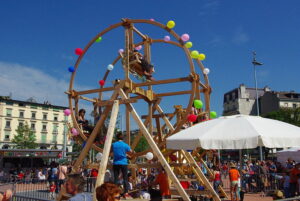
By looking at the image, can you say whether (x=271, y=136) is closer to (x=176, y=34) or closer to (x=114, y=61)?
(x=176, y=34)

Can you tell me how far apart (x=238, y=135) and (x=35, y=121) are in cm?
6435

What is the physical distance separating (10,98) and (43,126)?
355 inches

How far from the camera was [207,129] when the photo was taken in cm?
641

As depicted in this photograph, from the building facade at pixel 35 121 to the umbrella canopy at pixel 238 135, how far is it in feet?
177

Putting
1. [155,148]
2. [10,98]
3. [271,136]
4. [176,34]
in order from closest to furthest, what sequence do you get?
1. [271,136]
2. [155,148]
3. [176,34]
4. [10,98]

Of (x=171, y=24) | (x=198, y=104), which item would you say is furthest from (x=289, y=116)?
(x=171, y=24)

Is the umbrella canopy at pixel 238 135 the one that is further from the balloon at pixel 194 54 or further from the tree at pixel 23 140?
the tree at pixel 23 140

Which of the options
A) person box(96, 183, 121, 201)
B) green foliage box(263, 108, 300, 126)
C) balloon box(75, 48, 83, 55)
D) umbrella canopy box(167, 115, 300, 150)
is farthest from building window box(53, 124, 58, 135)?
person box(96, 183, 121, 201)

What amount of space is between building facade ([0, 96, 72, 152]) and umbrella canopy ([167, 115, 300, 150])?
5404 centimetres

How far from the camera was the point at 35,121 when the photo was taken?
64625mm

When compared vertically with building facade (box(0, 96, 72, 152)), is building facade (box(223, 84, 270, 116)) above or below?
above

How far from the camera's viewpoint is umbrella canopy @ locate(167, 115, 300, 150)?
18.7 feet

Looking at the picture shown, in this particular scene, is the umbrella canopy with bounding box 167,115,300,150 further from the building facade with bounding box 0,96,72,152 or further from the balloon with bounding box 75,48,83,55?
the building facade with bounding box 0,96,72,152

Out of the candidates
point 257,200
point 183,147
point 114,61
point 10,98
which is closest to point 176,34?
point 114,61
